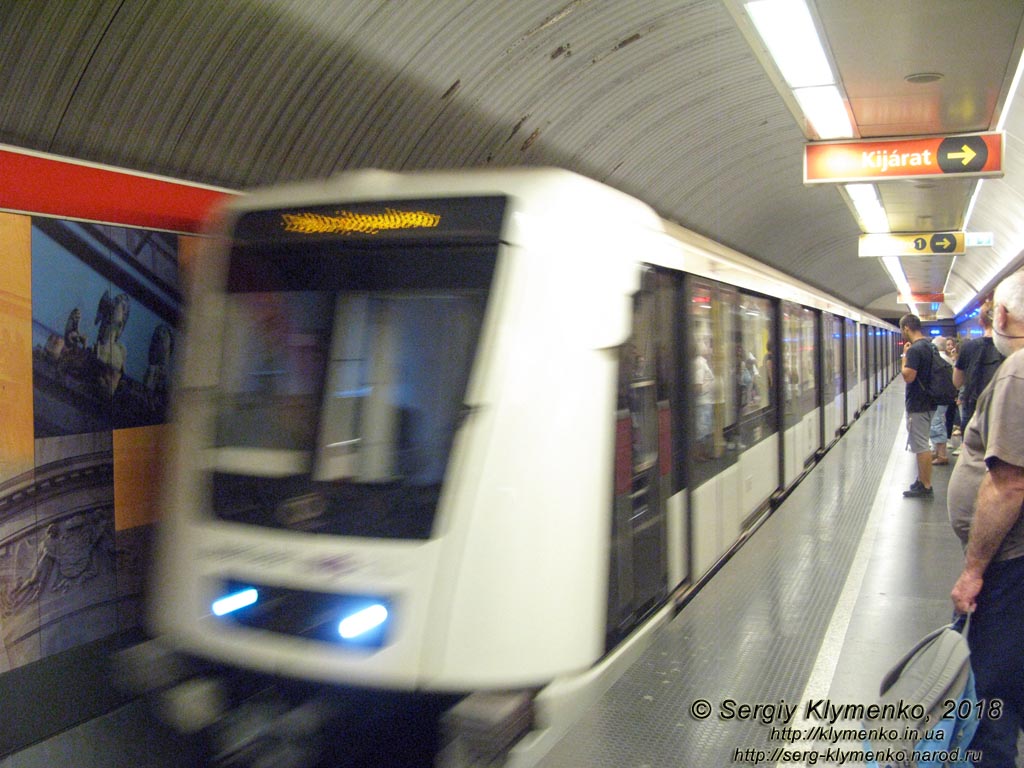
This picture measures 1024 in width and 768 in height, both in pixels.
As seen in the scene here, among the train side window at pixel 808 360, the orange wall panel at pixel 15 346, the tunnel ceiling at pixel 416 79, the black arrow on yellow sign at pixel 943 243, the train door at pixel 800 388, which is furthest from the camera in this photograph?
the black arrow on yellow sign at pixel 943 243

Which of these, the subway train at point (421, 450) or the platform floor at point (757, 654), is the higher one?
the subway train at point (421, 450)

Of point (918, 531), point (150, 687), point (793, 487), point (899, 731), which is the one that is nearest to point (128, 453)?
point (150, 687)

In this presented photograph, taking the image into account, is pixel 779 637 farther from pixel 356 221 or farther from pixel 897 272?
pixel 897 272

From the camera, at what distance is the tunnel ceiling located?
5.11 meters

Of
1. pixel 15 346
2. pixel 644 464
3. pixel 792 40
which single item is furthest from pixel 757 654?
pixel 792 40

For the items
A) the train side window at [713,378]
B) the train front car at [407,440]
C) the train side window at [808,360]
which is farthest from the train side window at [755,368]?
the train front car at [407,440]

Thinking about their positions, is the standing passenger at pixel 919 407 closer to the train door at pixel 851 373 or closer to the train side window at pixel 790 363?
the train side window at pixel 790 363

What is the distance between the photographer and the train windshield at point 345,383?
12.5 ft

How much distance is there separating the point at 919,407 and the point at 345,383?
7.67 metres

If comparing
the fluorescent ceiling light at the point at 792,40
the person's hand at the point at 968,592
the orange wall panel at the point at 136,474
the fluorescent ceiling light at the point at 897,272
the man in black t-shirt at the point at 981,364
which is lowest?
the person's hand at the point at 968,592

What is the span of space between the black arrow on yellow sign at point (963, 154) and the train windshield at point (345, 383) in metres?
6.66

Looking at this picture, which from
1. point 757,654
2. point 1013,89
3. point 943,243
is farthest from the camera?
point 943,243

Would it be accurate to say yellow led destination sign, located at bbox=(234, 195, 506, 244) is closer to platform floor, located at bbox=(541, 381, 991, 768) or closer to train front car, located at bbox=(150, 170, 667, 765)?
train front car, located at bbox=(150, 170, 667, 765)

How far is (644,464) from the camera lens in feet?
15.7
